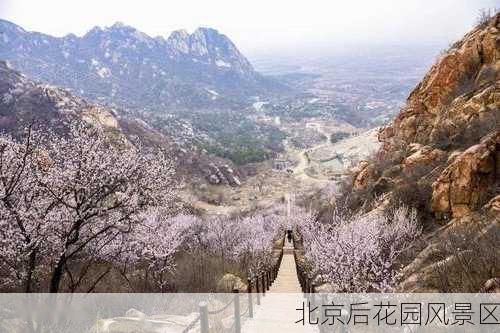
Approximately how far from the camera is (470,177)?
64.4 feet

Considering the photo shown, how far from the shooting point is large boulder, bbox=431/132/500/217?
19.4 metres

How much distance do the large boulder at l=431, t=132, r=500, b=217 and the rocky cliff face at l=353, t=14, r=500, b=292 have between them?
4cm

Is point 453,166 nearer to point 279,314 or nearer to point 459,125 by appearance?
point 459,125

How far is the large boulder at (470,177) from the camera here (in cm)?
1936

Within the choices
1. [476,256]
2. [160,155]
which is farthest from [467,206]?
[160,155]

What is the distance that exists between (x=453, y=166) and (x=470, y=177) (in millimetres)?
1155

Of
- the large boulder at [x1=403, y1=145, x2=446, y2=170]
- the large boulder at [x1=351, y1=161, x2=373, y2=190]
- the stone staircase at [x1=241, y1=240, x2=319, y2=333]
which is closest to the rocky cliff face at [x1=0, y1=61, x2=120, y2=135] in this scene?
the large boulder at [x1=351, y1=161, x2=373, y2=190]

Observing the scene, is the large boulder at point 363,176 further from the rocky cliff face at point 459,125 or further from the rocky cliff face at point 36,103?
the rocky cliff face at point 36,103

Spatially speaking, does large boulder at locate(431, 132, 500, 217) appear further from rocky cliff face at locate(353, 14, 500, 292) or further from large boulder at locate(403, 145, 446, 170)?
large boulder at locate(403, 145, 446, 170)

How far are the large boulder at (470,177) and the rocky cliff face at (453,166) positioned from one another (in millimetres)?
37

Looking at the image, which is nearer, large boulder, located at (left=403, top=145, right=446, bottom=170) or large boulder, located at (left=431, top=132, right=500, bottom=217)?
large boulder, located at (left=431, top=132, right=500, bottom=217)

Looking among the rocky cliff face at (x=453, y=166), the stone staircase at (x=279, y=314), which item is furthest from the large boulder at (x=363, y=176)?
the stone staircase at (x=279, y=314)

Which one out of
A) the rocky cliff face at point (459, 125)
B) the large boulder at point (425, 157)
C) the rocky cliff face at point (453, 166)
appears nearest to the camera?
the rocky cliff face at point (453, 166)

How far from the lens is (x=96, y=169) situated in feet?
35.0
